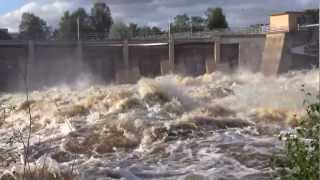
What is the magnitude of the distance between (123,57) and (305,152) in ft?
152

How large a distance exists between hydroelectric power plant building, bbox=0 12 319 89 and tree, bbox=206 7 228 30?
19411 millimetres

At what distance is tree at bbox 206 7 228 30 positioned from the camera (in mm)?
69750

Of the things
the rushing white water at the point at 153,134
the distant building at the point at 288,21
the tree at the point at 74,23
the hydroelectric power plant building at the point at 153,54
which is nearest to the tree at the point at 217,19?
the tree at the point at 74,23

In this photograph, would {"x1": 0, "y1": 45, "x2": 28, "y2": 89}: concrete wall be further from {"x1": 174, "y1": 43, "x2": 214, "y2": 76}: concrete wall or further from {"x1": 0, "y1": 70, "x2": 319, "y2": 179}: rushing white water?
{"x1": 0, "y1": 70, "x2": 319, "y2": 179}: rushing white water

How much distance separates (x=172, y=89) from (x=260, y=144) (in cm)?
951

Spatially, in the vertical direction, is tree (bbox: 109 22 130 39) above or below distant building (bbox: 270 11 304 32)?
below

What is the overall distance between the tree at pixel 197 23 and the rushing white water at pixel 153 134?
2128 inches

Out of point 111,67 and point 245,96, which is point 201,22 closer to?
point 111,67

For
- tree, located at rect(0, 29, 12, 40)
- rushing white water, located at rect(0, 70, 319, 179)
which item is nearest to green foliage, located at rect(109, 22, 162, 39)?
tree, located at rect(0, 29, 12, 40)

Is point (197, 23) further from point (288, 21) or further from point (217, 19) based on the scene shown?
point (288, 21)

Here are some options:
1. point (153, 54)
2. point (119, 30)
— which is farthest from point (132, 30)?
point (153, 54)

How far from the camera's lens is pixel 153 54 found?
165ft

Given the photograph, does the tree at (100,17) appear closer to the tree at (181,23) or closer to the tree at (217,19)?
the tree at (181,23)

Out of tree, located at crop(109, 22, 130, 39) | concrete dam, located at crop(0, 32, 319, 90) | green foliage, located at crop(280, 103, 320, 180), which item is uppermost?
green foliage, located at crop(280, 103, 320, 180)
